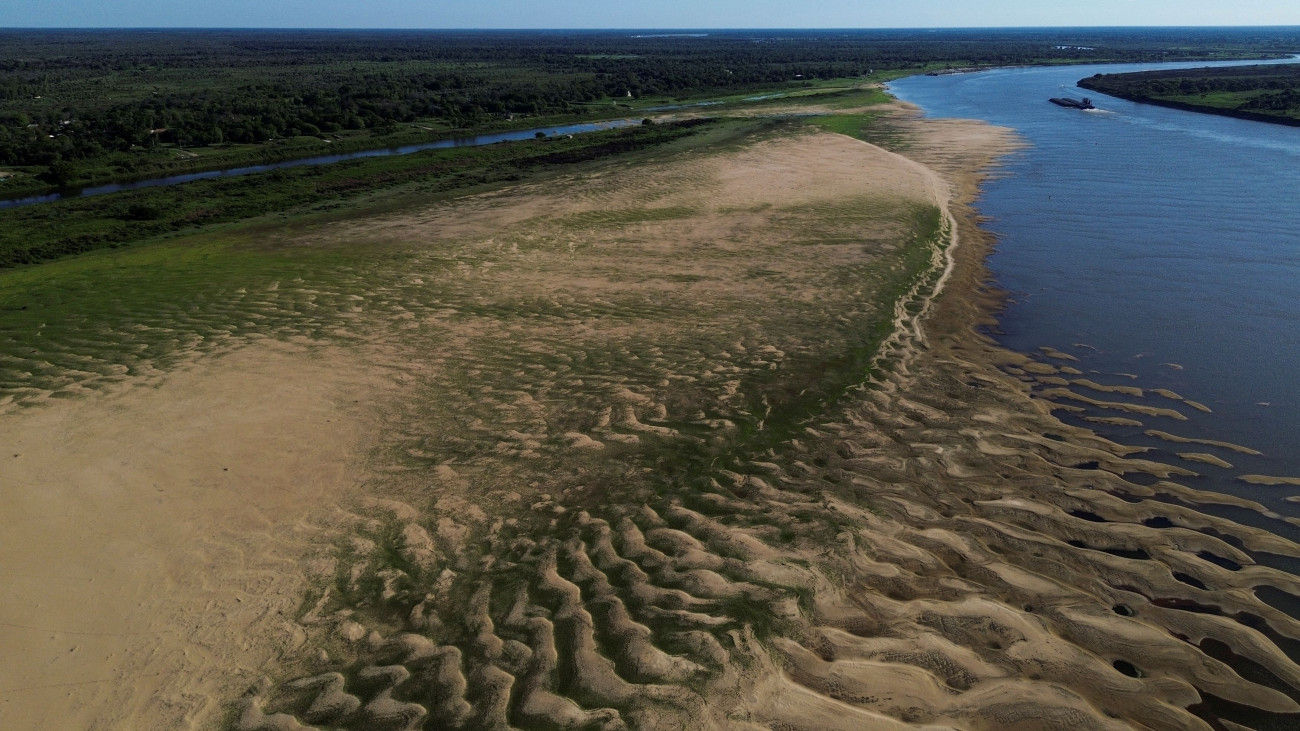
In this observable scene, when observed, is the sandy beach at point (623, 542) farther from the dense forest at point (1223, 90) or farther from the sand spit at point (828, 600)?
the dense forest at point (1223, 90)

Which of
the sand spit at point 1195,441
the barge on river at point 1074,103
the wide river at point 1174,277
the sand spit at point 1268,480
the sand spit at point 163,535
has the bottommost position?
the sand spit at point 163,535

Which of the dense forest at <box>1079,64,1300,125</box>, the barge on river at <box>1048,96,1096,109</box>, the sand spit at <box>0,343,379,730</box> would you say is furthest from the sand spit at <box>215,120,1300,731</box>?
the barge on river at <box>1048,96,1096,109</box>

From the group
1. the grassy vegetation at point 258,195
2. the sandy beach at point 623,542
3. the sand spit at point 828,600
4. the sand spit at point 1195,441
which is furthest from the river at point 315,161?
the sand spit at point 1195,441

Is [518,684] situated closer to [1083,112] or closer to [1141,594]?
[1141,594]

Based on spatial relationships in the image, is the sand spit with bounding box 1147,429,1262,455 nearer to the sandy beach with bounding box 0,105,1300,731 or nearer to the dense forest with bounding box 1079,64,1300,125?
the sandy beach with bounding box 0,105,1300,731

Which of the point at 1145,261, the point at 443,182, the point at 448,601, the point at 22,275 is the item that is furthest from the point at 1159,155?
the point at 22,275

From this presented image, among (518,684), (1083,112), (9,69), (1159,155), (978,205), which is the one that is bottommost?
(518,684)
